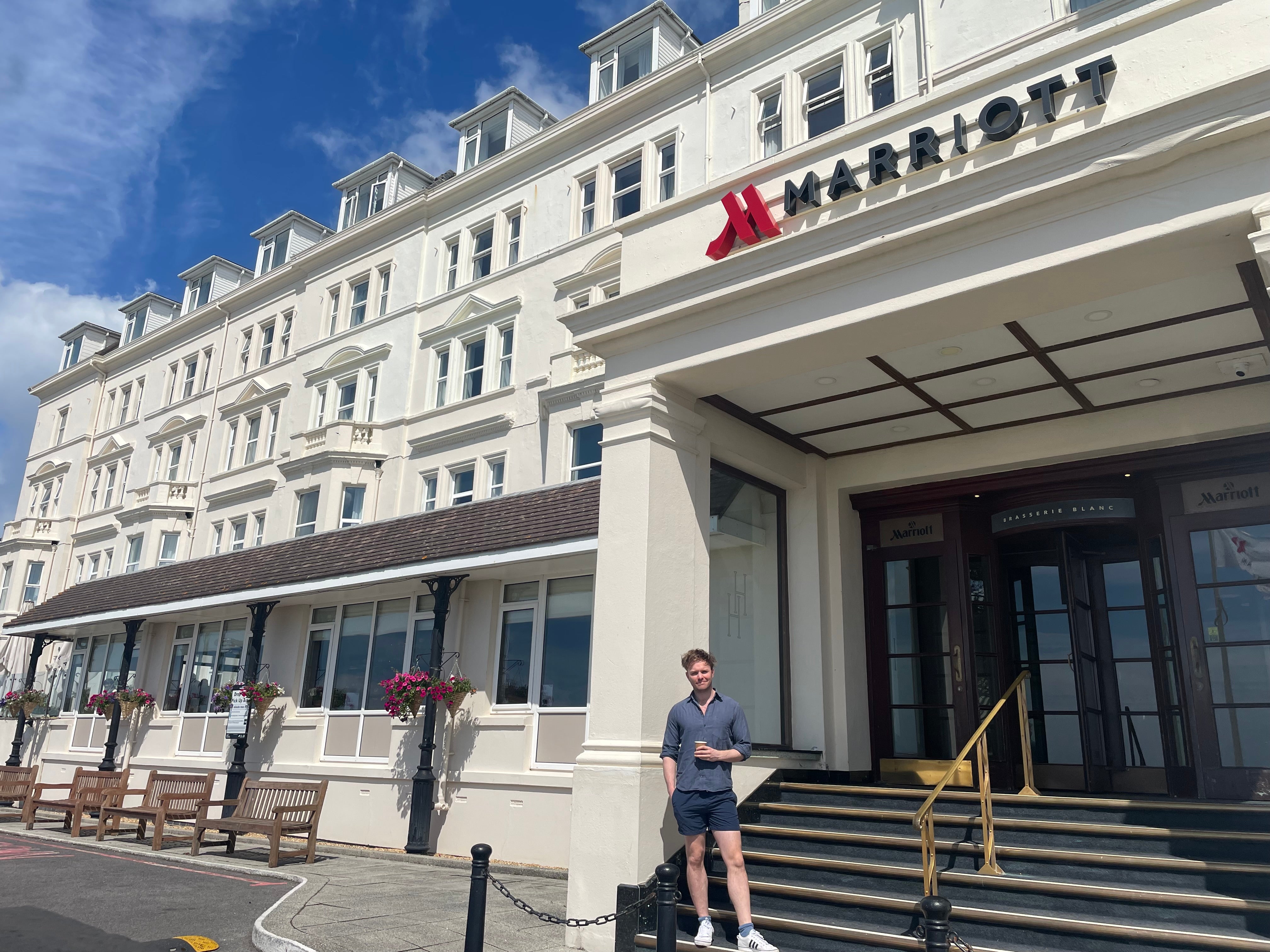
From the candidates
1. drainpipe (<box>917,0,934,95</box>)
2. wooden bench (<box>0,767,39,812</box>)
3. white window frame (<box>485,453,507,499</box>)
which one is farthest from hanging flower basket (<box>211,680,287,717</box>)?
drainpipe (<box>917,0,934,95</box>)

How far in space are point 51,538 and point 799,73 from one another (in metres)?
29.2

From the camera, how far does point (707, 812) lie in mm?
6574

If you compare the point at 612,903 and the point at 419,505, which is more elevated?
the point at 419,505

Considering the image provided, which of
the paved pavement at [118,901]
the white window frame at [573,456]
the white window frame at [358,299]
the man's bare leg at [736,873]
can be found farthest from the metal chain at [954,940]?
the white window frame at [358,299]

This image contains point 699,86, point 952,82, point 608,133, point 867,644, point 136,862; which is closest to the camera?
point 867,644

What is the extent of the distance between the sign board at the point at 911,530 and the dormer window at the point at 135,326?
32.8 metres

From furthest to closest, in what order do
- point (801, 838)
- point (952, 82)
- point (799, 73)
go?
point (799, 73)
point (952, 82)
point (801, 838)

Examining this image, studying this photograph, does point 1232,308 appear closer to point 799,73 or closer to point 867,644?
point 867,644

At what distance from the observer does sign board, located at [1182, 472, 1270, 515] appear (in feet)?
27.6

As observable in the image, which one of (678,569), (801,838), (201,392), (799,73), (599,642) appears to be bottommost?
(801,838)

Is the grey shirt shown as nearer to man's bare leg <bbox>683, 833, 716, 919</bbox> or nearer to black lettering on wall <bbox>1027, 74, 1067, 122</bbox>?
man's bare leg <bbox>683, 833, 716, 919</bbox>

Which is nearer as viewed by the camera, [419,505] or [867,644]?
[867,644]

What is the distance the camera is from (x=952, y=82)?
14930mm

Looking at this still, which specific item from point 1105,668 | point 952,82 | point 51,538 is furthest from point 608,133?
point 51,538
